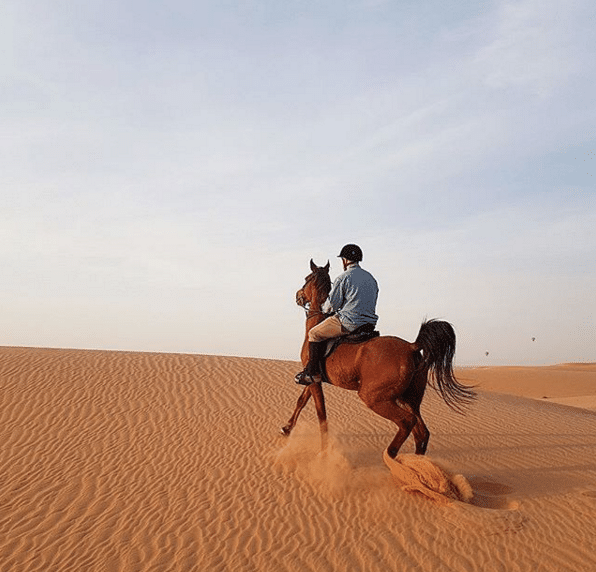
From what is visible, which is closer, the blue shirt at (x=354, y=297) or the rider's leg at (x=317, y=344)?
the blue shirt at (x=354, y=297)

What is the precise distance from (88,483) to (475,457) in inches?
262

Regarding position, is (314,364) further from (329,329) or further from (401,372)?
(401,372)

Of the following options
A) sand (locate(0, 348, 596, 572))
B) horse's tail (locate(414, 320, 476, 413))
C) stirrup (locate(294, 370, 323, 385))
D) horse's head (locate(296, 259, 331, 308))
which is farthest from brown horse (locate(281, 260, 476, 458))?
horse's head (locate(296, 259, 331, 308))

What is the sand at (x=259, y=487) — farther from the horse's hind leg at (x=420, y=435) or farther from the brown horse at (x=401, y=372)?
Answer: the brown horse at (x=401, y=372)

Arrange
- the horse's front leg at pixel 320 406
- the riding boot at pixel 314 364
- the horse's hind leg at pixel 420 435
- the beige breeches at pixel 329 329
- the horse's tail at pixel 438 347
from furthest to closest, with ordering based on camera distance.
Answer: the horse's front leg at pixel 320 406
the riding boot at pixel 314 364
the beige breeches at pixel 329 329
the horse's hind leg at pixel 420 435
the horse's tail at pixel 438 347

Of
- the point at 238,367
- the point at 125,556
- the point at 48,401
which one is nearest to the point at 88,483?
the point at 125,556

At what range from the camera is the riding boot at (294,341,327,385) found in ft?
26.3

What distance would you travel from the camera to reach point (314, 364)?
8.04 m

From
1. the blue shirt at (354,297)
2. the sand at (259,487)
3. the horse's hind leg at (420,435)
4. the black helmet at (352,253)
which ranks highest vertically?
the black helmet at (352,253)

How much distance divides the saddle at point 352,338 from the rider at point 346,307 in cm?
5

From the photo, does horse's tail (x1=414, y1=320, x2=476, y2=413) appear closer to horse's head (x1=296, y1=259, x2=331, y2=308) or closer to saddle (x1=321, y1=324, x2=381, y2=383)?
saddle (x1=321, y1=324, x2=381, y2=383)

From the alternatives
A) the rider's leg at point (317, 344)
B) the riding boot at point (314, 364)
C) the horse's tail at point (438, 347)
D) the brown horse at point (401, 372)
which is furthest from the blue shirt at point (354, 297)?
the horse's tail at point (438, 347)

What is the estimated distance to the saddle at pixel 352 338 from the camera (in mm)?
7809

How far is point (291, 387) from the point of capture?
15.3 meters
